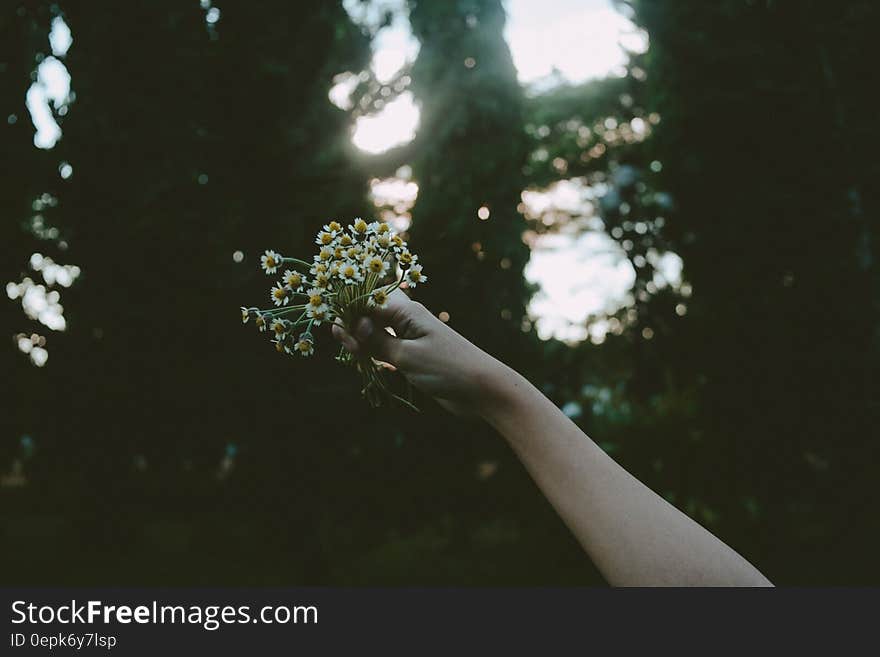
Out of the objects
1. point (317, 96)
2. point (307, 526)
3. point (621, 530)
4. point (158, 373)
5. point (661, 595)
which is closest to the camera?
point (621, 530)

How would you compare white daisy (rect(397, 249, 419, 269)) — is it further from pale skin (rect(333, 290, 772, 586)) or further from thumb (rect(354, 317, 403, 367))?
pale skin (rect(333, 290, 772, 586))

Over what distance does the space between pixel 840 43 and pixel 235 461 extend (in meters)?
8.76

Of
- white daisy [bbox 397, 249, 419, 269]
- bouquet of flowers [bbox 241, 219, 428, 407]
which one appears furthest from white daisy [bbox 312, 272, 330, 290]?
white daisy [bbox 397, 249, 419, 269]

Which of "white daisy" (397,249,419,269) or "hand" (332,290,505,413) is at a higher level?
"white daisy" (397,249,419,269)

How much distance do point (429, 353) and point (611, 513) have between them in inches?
23.3

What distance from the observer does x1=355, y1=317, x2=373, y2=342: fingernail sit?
74.3 inches

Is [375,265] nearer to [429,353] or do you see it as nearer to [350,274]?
[350,274]

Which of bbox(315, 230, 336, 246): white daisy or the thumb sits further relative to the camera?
bbox(315, 230, 336, 246): white daisy

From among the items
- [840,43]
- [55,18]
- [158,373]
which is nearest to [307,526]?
[158,373]

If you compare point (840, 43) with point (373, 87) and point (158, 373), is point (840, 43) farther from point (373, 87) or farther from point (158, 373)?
point (158, 373)

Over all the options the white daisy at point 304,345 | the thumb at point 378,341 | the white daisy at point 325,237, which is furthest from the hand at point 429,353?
the white daisy at point 325,237

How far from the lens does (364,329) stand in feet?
6.23

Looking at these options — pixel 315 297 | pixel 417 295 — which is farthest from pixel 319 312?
pixel 417 295

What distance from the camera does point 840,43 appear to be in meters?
7.61
